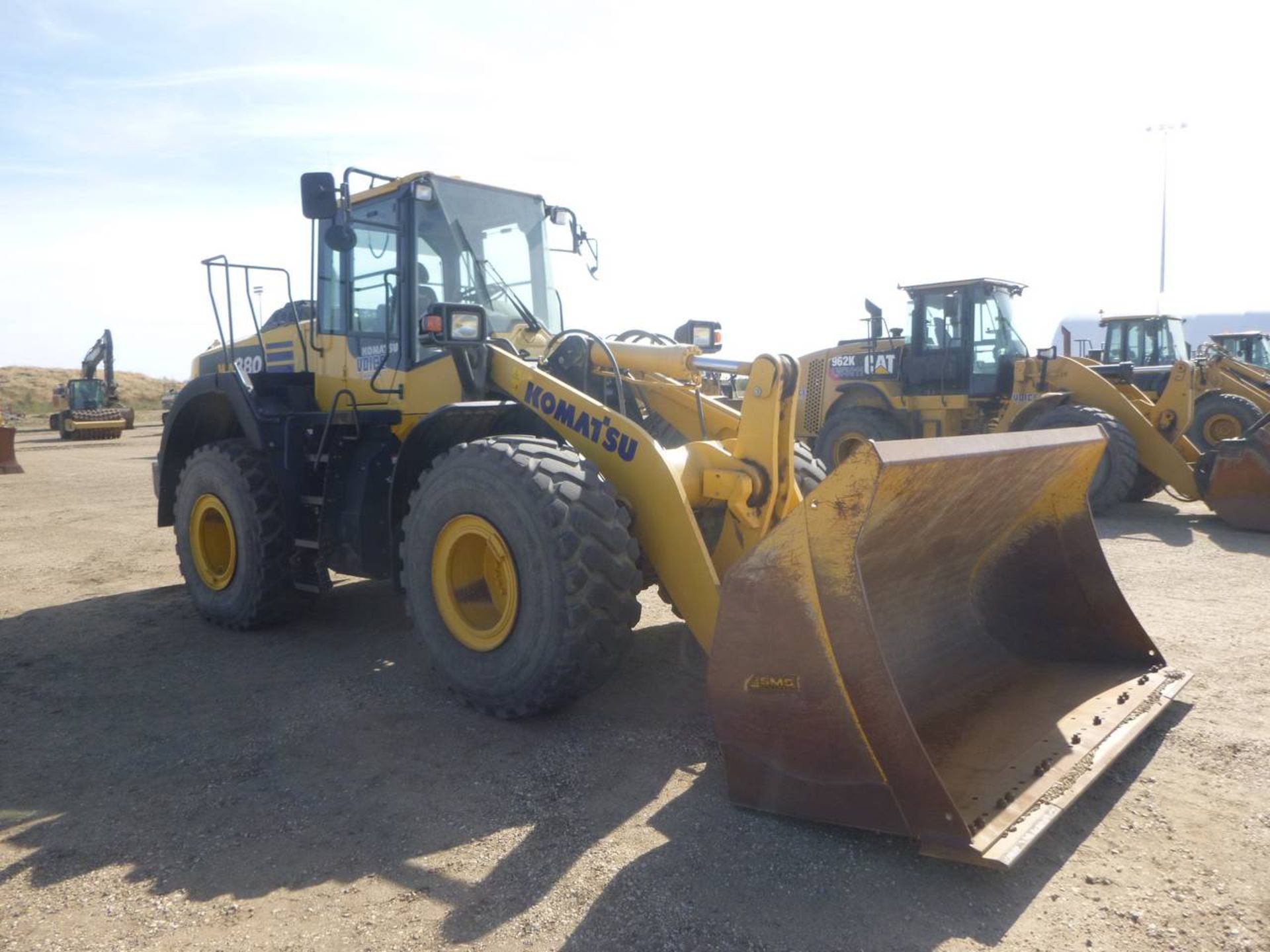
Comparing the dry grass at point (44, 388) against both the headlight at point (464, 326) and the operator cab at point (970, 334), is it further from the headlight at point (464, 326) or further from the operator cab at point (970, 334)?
the headlight at point (464, 326)

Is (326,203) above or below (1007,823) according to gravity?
above

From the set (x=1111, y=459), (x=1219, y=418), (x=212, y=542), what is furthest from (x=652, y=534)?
(x=1219, y=418)

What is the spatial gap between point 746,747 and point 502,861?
86cm

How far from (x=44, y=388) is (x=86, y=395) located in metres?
22.5

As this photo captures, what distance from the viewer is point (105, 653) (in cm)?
567

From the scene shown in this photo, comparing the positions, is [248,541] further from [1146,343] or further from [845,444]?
[1146,343]

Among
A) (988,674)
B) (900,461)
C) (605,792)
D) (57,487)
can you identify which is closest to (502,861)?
(605,792)

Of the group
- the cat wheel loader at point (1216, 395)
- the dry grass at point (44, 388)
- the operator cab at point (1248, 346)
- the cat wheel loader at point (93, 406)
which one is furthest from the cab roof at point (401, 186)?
the dry grass at point (44, 388)

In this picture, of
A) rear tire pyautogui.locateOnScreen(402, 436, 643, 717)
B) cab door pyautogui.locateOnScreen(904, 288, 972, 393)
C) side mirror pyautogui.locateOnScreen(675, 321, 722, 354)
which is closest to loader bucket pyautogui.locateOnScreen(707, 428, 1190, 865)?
rear tire pyautogui.locateOnScreen(402, 436, 643, 717)

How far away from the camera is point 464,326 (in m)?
4.80

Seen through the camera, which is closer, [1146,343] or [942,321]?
[942,321]

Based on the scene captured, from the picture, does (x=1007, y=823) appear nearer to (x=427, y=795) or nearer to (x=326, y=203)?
(x=427, y=795)

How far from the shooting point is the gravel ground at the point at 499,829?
279 centimetres

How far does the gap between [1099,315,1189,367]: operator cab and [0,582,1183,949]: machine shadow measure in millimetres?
13480
